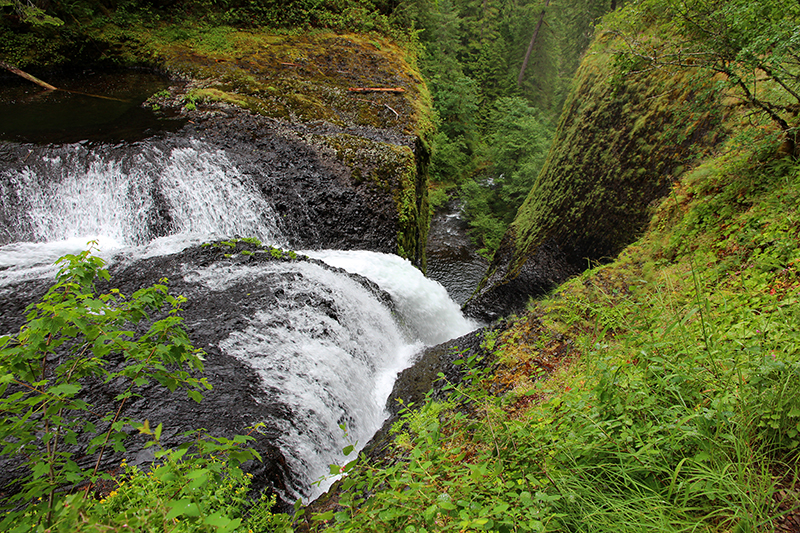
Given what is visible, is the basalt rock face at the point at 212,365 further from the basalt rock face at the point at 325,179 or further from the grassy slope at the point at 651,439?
the basalt rock face at the point at 325,179

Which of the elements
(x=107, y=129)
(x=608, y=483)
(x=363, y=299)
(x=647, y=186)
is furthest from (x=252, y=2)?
(x=608, y=483)

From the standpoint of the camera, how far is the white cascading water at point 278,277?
3.89 metres

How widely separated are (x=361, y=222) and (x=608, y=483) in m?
6.53

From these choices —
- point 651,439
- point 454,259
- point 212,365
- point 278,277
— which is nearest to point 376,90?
point 454,259

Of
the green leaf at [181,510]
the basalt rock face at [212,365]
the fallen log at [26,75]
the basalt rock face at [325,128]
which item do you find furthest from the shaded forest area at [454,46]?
the green leaf at [181,510]

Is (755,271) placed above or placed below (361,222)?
below

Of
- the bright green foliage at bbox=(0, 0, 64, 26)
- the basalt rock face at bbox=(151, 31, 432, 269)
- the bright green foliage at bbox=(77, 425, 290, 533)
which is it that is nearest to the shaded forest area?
the bright green foliage at bbox=(0, 0, 64, 26)

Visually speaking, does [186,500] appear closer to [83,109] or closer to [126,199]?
[126,199]

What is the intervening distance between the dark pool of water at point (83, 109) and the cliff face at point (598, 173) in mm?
8406

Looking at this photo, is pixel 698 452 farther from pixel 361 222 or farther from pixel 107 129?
pixel 107 129

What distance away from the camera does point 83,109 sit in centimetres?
852

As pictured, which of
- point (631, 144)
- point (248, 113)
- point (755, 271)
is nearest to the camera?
point (755, 271)

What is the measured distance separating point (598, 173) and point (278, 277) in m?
6.38

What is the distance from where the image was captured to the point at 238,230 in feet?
22.9
